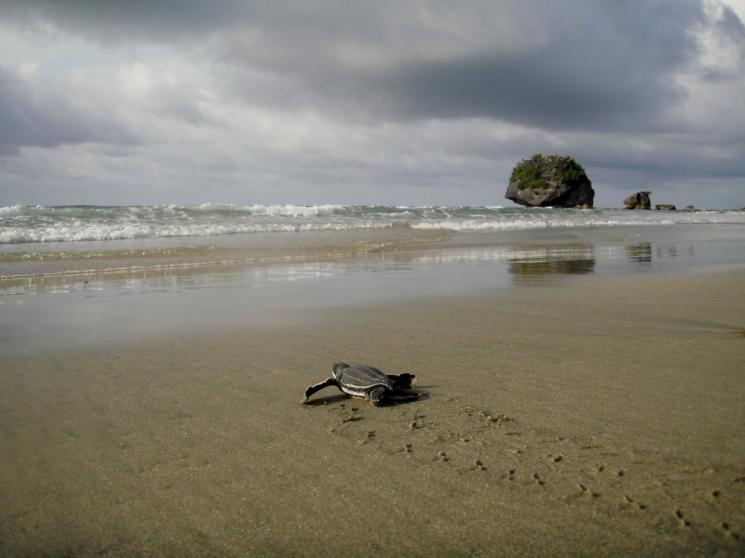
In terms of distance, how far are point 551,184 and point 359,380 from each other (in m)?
60.5

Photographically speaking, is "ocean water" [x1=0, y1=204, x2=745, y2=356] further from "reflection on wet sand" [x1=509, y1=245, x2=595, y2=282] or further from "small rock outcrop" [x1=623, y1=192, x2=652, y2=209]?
"small rock outcrop" [x1=623, y1=192, x2=652, y2=209]

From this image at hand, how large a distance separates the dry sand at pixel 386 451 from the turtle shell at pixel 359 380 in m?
0.10

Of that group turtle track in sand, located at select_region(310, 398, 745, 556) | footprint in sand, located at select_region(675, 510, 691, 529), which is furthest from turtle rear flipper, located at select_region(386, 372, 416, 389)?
footprint in sand, located at select_region(675, 510, 691, 529)

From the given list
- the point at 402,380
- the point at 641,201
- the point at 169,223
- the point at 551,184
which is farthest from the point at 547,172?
the point at 402,380

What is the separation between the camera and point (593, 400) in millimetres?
2941

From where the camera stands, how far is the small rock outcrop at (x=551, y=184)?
58.9 meters

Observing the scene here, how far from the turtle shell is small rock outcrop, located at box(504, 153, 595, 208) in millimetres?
59492

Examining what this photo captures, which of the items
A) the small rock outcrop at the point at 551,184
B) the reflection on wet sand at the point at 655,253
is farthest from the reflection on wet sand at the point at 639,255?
the small rock outcrop at the point at 551,184

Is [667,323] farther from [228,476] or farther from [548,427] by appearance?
[228,476]

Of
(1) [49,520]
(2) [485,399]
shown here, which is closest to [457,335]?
→ (2) [485,399]

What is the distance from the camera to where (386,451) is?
245cm

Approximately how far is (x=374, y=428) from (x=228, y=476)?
2.52 feet

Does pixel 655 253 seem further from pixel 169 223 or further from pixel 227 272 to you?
pixel 169 223

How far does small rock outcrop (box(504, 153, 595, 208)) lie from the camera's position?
58938 millimetres
